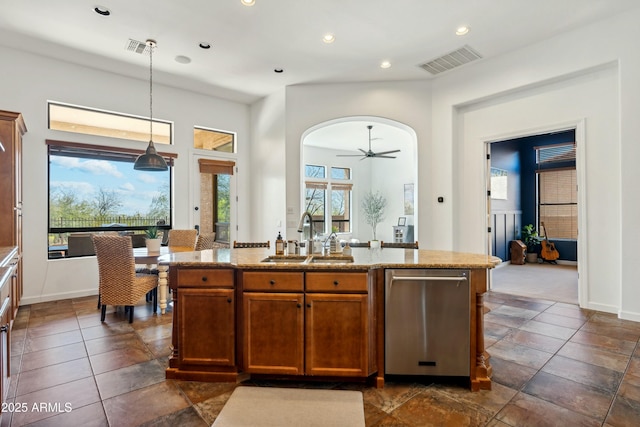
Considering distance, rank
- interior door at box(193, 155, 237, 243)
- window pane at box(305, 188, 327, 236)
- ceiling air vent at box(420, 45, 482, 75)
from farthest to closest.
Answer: window pane at box(305, 188, 327, 236) < interior door at box(193, 155, 237, 243) < ceiling air vent at box(420, 45, 482, 75)

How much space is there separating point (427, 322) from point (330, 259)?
81cm

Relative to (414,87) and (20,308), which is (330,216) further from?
(20,308)

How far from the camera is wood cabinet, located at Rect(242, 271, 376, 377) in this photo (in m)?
2.19

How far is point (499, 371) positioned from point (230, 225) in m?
5.07

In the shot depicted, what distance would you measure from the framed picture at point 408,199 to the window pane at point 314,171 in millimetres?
2587

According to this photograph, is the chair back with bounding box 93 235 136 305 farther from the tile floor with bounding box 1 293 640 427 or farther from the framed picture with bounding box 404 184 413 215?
the framed picture with bounding box 404 184 413 215

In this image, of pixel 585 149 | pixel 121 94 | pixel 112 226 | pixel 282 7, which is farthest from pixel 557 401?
pixel 121 94

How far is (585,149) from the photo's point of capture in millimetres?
4012

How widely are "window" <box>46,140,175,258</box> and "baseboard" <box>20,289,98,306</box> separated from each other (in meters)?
0.55

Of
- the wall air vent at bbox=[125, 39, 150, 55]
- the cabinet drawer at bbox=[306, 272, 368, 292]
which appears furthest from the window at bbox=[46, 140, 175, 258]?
the cabinet drawer at bbox=[306, 272, 368, 292]

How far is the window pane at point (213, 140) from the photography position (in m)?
5.98

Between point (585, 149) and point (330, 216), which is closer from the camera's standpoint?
point (585, 149)

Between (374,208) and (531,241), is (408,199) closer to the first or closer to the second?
(374,208)

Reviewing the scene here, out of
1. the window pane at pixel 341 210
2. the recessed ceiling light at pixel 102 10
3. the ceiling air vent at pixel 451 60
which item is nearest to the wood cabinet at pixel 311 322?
the recessed ceiling light at pixel 102 10
